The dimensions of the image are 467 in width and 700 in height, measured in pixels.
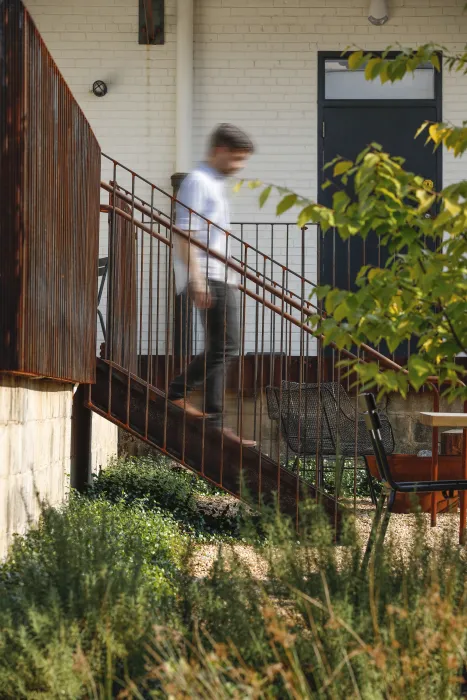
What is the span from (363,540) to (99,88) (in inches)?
223

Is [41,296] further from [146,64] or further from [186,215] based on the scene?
[146,64]

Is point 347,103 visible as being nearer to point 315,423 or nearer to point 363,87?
point 363,87

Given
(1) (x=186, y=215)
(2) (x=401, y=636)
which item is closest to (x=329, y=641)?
(2) (x=401, y=636)

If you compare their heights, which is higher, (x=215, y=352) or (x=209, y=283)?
(x=209, y=283)

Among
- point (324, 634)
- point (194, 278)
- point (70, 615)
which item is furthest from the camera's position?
point (194, 278)

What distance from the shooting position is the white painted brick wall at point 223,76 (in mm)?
9914

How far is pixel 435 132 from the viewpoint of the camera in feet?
10.5

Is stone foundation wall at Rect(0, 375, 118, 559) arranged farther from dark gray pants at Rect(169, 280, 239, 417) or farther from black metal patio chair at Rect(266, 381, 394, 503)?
black metal patio chair at Rect(266, 381, 394, 503)

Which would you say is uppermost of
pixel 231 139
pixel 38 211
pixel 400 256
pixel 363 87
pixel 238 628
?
pixel 363 87

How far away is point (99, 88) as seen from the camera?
9.89 meters

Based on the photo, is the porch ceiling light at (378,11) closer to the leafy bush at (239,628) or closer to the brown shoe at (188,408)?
the brown shoe at (188,408)

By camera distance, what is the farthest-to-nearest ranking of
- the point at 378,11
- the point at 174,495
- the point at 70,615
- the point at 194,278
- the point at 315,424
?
the point at 378,11 < the point at 315,424 < the point at 174,495 < the point at 194,278 < the point at 70,615

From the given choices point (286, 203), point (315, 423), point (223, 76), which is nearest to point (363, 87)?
point (223, 76)

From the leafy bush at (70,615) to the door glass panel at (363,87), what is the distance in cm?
691
